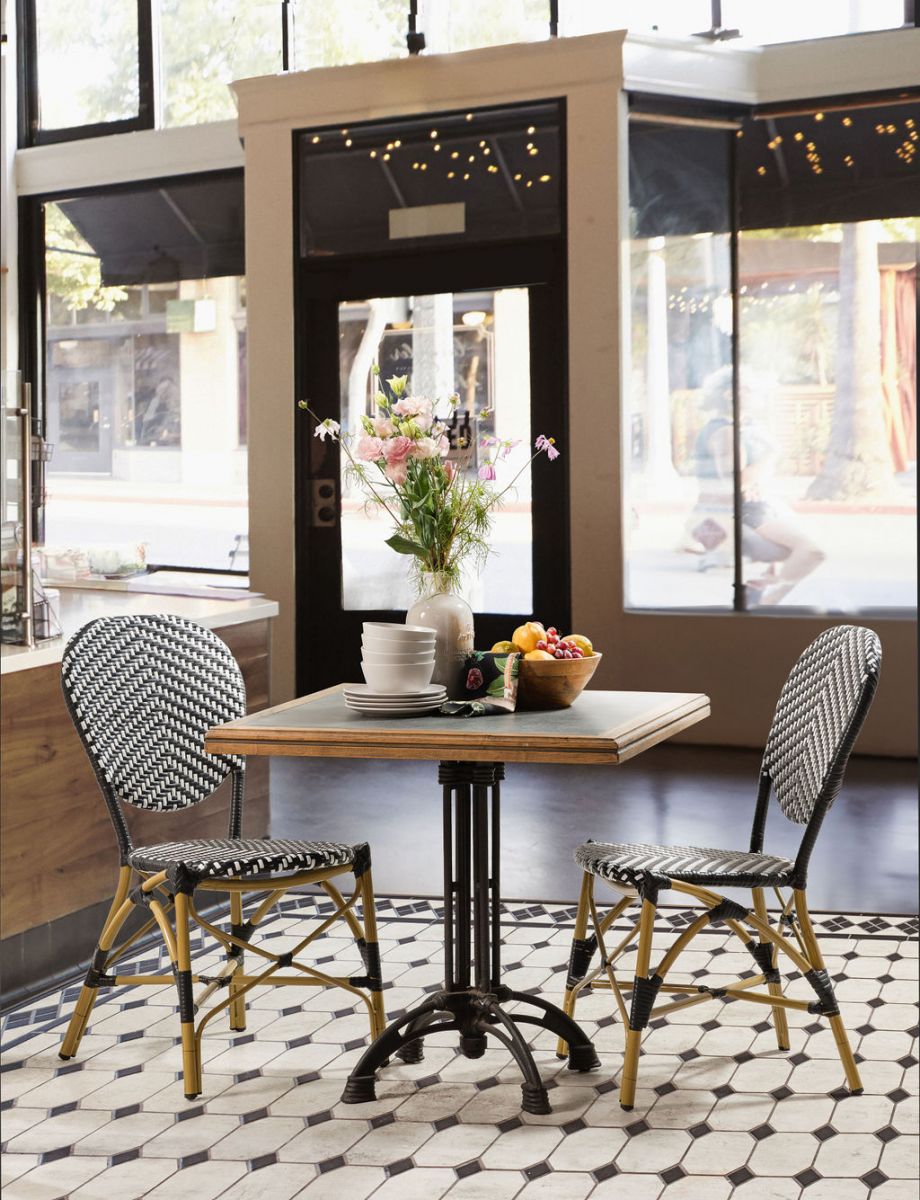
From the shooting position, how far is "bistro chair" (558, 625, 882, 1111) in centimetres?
274

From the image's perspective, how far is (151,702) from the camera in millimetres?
3283

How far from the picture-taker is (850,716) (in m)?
2.75

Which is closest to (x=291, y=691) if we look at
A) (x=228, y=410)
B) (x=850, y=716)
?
(x=228, y=410)

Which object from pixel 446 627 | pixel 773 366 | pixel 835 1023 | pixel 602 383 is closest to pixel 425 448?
pixel 446 627

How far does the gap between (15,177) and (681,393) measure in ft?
13.8

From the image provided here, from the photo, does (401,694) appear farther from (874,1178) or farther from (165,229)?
(165,229)

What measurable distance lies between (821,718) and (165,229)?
6.08 metres

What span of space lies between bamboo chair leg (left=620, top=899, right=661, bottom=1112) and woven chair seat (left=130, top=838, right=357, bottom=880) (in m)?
0.67

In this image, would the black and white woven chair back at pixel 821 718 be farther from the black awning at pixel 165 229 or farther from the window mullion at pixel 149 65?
the window mullion at pixel 149 65

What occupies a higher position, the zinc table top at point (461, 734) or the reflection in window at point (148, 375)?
the reflection in window at point (148, 375)

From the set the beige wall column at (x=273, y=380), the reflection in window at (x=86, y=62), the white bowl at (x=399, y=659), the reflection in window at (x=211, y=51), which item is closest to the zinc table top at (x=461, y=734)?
the white bowl at (x=399, y=659)

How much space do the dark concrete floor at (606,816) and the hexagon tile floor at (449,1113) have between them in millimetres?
848

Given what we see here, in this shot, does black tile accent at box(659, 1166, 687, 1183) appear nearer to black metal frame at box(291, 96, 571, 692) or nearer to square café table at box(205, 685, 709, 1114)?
square café table at box(205, 685, 709, 1114)

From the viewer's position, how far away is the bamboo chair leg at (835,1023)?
2.81 meters
